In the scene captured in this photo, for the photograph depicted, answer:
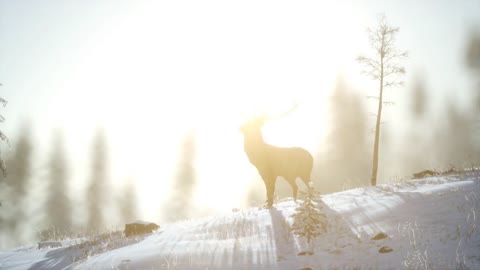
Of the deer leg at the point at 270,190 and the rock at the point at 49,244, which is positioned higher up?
the deer leg at the point at 270,190

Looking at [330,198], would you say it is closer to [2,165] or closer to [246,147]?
[246,147]

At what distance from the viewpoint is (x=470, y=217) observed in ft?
25.2

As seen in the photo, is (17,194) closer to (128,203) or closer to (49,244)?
(128,203)

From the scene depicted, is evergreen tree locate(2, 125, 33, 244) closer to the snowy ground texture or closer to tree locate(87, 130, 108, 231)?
tree locate(87, 130, 108, 231)

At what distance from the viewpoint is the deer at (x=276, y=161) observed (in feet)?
45.3

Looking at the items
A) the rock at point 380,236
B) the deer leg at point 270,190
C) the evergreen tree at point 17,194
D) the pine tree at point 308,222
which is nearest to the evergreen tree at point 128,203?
the evergreen tree at point 17,194

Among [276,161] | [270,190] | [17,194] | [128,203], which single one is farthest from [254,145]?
[128,203]

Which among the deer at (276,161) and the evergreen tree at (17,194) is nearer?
the deer at (276,161)

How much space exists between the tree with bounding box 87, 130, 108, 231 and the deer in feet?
102

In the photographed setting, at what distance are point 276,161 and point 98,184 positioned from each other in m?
35.1

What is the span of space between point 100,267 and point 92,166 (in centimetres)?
3952

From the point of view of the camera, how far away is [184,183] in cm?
4659

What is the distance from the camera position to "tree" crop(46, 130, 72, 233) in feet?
132

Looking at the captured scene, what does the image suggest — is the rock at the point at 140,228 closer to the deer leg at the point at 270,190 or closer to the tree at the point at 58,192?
the deer leg at the point at 270,190
